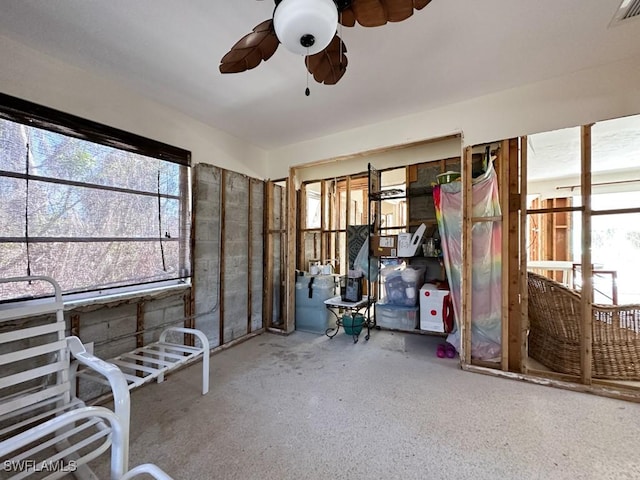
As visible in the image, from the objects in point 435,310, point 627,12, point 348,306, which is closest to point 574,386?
point 435,310

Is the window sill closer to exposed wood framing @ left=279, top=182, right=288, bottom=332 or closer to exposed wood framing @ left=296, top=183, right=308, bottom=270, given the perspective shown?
exposed wood framing @ left=279, top=182, right=288, bottom=332

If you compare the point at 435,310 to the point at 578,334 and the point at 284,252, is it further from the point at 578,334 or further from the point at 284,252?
the point at 284,252

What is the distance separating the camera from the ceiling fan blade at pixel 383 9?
124cm

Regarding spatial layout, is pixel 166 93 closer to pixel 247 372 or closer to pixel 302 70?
pixel 302 70

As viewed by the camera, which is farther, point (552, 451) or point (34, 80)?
point (34, 80)

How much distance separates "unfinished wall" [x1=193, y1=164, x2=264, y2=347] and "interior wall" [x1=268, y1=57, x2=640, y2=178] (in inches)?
64.7

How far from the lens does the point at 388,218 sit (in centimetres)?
808

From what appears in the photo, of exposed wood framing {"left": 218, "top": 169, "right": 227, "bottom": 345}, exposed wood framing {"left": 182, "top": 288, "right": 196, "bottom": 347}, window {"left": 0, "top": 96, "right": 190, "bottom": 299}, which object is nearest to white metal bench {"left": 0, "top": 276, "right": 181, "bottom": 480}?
window {"left": 0, "top": 96, "right": 190, "bottom": 299}

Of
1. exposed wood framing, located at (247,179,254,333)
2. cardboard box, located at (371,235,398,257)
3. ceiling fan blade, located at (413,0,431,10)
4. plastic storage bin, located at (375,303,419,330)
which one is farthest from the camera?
exposed wood framing, located at (247,179,254,333)

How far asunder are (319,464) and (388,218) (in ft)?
23.1

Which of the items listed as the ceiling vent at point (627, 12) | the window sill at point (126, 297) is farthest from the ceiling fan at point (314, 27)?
the window sill at point (126, 297)

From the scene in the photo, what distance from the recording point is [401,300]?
3.49 m

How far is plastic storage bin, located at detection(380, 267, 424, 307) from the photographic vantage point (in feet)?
11.3

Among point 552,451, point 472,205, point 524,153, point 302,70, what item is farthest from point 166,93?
point 552,451
